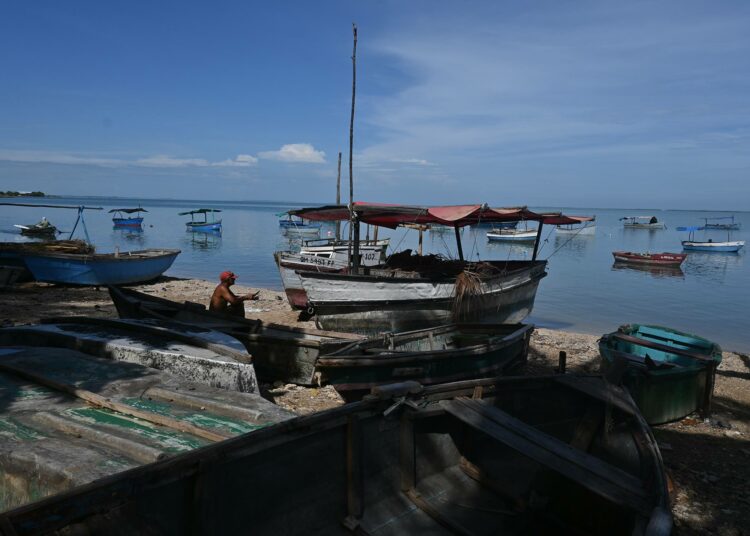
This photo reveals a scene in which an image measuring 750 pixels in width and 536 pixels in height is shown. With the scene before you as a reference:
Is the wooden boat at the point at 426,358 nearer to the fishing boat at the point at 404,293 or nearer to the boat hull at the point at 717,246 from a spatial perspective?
the fishing boat at the point at 404,293

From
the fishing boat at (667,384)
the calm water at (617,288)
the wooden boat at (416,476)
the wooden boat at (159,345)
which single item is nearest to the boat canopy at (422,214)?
the calm water at (617,288)

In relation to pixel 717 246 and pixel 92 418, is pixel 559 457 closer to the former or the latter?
pixel 92 418

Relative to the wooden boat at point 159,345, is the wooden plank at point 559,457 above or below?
above

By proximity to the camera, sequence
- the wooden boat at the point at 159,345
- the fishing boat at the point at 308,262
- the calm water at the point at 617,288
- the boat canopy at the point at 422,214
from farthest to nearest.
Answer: the calm water at the point at 617,288 < the fishing boat at the point at 308,262 < the boat canopy at the point at 422,214 < the wooden boat at the point at 159,345

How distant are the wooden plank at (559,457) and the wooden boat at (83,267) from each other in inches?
763

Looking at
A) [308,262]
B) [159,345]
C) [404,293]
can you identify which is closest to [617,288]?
[308,262]

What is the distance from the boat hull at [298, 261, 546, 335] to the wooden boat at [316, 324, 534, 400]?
2.63m

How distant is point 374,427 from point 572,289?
29121 millimetres

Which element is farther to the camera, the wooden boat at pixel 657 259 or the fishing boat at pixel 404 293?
the wooden boat at pixel 657 259

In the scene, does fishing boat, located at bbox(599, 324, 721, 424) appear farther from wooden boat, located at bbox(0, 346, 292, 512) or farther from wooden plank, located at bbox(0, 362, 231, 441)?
wooden plank, located at bbox(0, 362, 231, 441)

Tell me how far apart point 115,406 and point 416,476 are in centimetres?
318

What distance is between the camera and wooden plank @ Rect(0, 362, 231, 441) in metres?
4.77

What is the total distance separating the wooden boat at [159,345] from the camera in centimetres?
727

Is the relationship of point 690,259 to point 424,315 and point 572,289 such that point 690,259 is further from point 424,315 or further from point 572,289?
point 424,315
